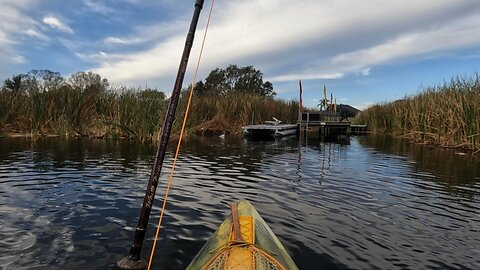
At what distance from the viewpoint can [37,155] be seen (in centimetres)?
1010

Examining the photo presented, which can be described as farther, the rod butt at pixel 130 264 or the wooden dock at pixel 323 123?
the wooden dock at pixel 323 123

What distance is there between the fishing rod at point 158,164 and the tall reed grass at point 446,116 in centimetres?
1380

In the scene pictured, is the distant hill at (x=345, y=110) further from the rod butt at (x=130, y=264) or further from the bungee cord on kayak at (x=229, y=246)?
the rod butt at (x=130, y=264)

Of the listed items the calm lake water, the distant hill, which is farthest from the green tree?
the calm lake water

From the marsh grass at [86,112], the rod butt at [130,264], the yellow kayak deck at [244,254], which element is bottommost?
the rod butt at [130,264]

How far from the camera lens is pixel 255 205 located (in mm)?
5734

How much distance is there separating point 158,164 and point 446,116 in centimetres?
1612

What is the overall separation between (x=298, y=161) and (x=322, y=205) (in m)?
5.44

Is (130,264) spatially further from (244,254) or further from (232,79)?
(232,79)

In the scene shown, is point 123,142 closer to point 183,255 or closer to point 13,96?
point 13,96

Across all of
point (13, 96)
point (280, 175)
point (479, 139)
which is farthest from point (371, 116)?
point (13, 96)

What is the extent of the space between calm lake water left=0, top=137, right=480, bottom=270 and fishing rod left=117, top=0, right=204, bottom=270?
222 mm

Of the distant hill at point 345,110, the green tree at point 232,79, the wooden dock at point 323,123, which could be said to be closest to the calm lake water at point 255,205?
the wooden dock at point 323,123

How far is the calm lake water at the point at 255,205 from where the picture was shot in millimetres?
3811
